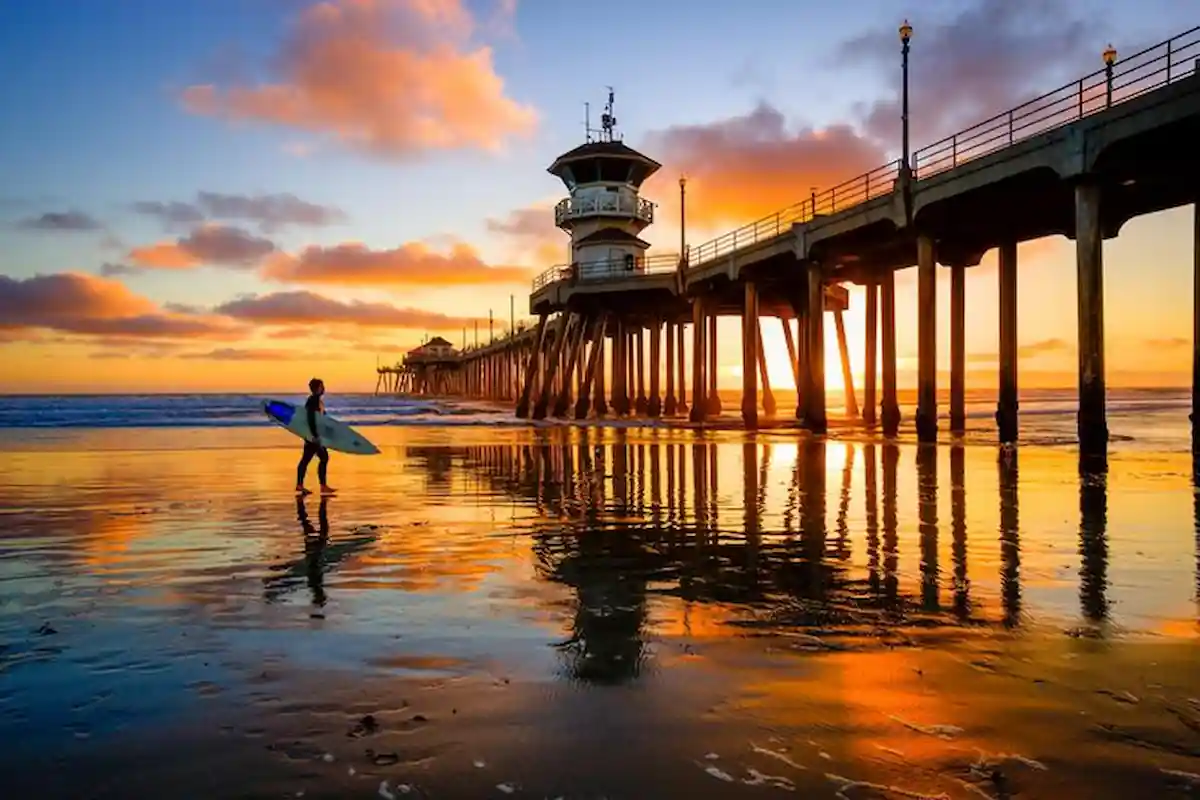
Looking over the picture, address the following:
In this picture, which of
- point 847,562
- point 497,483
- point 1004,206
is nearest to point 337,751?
point 847,562

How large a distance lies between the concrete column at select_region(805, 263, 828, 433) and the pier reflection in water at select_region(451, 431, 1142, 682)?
14.2 metres

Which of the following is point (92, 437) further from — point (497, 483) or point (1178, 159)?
point (1178, 159)

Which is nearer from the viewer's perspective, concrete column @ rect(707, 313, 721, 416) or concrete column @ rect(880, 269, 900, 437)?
concrete column @ rect(880, 269, 900, 437)

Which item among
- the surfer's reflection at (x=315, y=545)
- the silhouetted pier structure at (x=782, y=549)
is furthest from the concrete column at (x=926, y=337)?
the surfer's reflection at (x=315, y=545)

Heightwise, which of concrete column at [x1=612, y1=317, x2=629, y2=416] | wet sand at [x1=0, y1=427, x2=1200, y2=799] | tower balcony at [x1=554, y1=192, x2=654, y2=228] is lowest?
wet sand at [x1=0, y1=427, x2=1200, y2=799]

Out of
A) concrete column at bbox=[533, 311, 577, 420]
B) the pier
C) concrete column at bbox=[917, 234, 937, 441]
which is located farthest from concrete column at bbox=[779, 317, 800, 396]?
concrete column at bbox=[917, 234, 937, 441]

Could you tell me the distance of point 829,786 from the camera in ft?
11.1

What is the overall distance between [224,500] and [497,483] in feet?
14.5

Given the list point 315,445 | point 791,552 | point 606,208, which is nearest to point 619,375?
point 606,208

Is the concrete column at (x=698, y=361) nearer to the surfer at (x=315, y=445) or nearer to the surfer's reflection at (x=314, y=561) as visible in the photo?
the surfer at (x=315, y=445)

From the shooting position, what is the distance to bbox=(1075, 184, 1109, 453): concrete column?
19.3 meters

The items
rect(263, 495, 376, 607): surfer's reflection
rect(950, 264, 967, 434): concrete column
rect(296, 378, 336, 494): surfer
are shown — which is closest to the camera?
rect(263, 495, 376, 607): surfer's reflection

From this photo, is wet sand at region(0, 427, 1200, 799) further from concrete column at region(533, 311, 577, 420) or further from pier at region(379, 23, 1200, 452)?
concrete column at region(533, 311, 577, 420)

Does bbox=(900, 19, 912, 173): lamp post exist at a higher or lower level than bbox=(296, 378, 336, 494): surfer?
higher
